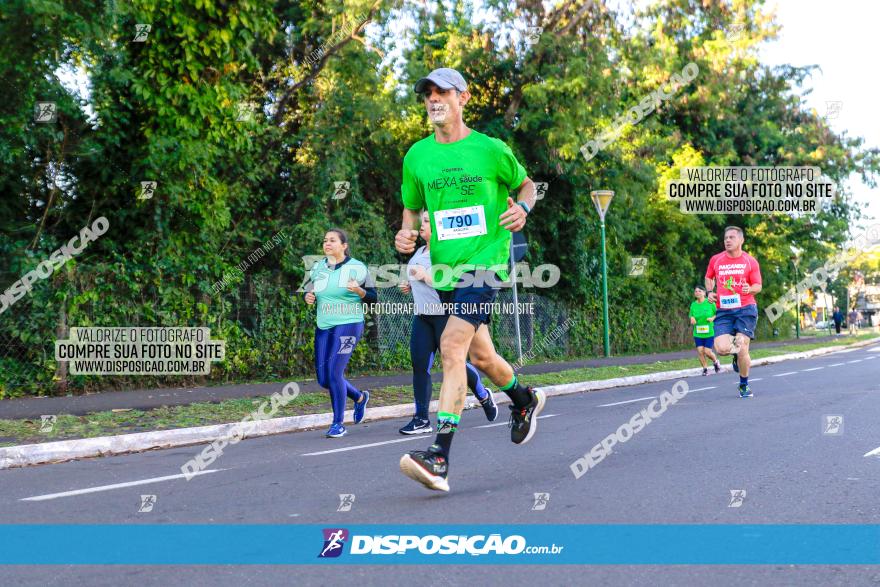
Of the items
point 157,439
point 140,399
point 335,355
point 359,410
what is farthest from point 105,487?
point 140,399

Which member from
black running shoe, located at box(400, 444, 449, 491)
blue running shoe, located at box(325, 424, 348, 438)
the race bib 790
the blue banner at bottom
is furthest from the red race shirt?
the blue banner at bottom

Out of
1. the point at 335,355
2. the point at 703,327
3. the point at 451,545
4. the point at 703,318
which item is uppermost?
the point at 335,355

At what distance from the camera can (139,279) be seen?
13430 millimetres

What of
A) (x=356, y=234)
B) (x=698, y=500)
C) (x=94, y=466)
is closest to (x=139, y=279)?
(x=356, y=234)

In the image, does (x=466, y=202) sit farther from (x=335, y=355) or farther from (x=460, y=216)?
(x=335, y=355)

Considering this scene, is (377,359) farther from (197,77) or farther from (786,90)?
(786,90)

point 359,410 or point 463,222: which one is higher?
point 463,222

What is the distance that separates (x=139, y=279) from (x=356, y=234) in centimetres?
490

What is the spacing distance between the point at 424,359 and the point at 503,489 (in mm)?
3121

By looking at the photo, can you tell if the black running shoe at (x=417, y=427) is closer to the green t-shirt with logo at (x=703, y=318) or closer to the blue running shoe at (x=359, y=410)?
the blue running shoe at (x=359, y=410)

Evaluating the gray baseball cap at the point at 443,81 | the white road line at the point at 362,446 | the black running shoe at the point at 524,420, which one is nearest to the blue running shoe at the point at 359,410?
the white road line at the point at 362,446

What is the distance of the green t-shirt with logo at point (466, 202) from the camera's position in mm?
5352

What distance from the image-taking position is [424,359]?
8438 mm

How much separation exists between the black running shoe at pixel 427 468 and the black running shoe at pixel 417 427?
11.7 ft
